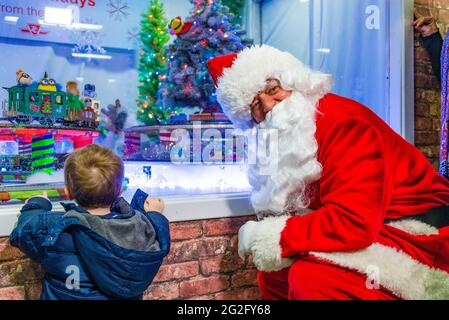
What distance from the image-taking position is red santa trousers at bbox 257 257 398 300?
1.34 meters

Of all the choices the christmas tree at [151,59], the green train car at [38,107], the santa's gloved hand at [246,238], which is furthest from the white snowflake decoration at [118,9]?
the santa's gloved hand at [246,238]

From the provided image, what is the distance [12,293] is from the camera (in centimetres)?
158

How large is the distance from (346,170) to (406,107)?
55.2 inches

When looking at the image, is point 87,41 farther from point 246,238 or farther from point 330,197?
point 330,197

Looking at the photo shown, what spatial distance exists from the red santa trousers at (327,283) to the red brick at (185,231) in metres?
0.58

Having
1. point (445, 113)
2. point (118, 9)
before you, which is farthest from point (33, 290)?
point (118, 9)

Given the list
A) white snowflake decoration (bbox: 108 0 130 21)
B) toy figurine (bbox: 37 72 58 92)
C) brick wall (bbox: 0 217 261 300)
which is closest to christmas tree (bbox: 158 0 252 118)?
toy figurine (bbox: 37 72 58 92)

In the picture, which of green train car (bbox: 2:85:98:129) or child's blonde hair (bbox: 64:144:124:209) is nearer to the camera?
child's blonde hair (bbox: 64:144:124:209)

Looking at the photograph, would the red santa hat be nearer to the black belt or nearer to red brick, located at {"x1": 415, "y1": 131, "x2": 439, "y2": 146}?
the black belt

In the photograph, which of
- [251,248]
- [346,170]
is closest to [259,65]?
[346,170]

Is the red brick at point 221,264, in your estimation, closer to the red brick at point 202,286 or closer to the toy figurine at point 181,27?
the red brick at point 202,286

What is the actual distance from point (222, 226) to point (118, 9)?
2631 mm

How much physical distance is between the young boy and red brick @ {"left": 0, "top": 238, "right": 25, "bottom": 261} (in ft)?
0.67

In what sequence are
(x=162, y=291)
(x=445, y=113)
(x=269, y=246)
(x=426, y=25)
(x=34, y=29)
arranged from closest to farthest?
1. (x=269, y=246)
2. (x=162, y=291)
3. (x=445, y=113)
4. (x=426, y=25)
5. (x=34, y=29)
